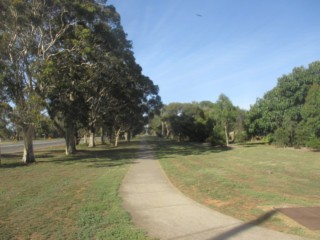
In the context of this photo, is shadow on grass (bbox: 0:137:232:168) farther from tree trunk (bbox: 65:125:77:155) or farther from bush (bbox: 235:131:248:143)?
bush (bbox: 235:131:248:143)

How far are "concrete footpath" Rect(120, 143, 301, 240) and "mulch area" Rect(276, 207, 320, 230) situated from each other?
48 centimetres

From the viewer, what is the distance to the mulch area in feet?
22.8

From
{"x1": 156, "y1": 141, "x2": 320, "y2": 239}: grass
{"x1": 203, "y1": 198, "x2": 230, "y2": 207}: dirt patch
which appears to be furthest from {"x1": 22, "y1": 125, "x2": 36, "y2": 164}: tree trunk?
{"x1": 203, "y1": 198, "x2": 230, "y2": 207}: dirt patch

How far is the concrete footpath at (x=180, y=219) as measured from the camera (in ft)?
21.0

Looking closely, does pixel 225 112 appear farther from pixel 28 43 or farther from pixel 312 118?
pixel 28 43

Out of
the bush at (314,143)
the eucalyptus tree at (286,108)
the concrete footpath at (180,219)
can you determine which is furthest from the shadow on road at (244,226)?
the eucalyptus tree at (286,108)

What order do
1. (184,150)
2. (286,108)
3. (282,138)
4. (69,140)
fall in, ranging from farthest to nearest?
(286,108) → (282,138) → (184,150) → (69,140)

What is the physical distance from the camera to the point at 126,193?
35.7 ft

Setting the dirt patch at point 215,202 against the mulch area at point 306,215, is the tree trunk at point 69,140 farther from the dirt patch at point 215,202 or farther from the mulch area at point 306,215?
the mulch area at point 306,215

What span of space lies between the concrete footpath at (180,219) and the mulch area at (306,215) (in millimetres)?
484

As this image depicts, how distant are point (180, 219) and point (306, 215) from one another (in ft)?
8.84

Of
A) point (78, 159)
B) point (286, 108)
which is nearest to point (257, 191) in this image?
point (78, 159)

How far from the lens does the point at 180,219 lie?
7527mm

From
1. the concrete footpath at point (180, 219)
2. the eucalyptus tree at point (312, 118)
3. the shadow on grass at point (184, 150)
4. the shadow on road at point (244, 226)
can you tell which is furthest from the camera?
the eucalyptus tree at point (312, 118)
